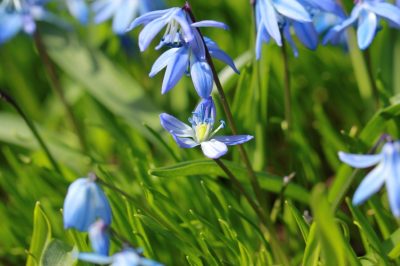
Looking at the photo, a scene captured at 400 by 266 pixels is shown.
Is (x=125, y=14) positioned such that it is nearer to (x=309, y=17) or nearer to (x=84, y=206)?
(x=309, y=17)

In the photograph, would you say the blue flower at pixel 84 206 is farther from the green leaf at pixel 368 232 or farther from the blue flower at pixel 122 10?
the blue flower at pixel 122 10

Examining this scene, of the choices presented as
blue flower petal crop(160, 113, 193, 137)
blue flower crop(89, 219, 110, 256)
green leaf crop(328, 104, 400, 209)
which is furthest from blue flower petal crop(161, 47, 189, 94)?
green leaf crop(328, 104, 400, 209)

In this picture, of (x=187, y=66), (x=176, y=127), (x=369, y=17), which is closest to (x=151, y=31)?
(x=187, y=66)

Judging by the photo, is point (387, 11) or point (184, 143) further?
point (387, 11)

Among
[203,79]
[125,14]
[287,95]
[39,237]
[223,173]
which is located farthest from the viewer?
[125,14]

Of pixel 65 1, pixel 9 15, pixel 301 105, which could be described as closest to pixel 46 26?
pixel 65 1

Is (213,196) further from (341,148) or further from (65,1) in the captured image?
(65,1)

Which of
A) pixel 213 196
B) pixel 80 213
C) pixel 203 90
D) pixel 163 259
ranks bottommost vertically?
pixel 163 259
